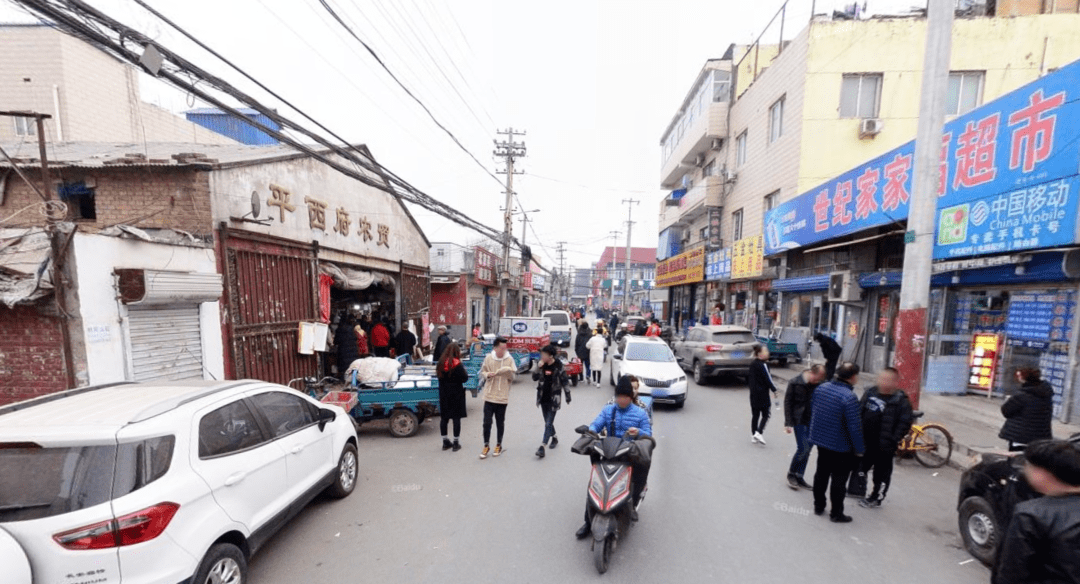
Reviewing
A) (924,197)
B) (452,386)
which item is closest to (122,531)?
(452,386)

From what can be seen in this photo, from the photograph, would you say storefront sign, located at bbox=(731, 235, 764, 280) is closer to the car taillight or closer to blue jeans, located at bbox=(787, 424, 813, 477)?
blue jeans, located at bbox=(787, 424, 813, 477)

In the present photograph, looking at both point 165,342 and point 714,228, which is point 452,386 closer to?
point 165,342

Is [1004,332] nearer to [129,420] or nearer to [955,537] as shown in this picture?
[955,537]

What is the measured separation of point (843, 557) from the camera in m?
3.82

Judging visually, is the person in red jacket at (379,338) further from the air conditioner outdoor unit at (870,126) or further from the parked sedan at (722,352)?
the air conditioner outdoor unit at (870,126)

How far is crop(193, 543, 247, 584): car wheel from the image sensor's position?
280cm

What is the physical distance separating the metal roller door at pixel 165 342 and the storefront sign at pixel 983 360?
14338 mm

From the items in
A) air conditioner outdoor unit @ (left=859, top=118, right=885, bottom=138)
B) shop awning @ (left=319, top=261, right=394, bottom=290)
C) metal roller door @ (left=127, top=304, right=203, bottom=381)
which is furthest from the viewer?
air conditioner outdoor unit @ (left=859, top=118, right=885, bottom=138)

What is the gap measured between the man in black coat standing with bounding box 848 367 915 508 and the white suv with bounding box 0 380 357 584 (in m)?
5.83

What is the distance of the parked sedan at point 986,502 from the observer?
353 cm

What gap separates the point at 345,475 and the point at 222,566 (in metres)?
1.95

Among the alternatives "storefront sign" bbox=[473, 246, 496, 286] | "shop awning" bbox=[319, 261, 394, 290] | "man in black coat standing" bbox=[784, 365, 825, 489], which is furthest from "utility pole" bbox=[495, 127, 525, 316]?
"man in black coat standing" bbox=[784, 365, 825, 489]

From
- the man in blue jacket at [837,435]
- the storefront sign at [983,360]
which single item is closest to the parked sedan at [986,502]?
the man in blue jacket at [837,435]

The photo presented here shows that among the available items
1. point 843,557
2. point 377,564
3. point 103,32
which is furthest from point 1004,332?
point 103,32
